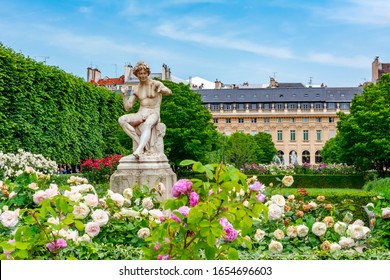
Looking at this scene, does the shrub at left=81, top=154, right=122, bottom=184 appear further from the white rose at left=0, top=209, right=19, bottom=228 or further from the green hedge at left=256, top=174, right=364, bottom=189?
the white rose at left=0, top=209, right=19, bottom=228

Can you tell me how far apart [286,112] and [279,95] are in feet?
7.56

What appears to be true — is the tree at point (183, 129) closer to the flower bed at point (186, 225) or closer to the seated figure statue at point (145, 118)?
the seated figure statue at point (145, 118)

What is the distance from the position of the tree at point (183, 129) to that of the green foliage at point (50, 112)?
290 cm

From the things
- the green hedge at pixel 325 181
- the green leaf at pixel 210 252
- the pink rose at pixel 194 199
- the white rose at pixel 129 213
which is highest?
the pink rose at pixel 194 199

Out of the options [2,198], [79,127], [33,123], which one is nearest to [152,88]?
[2,198]

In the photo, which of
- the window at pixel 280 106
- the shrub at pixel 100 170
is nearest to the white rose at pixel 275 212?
the shrub at pixel 100 170

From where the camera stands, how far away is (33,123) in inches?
757

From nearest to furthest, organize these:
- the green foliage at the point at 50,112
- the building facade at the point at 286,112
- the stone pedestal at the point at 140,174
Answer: the stone pedestal at the point at 140,174, the green foliage at the point at 50,112, the building facade at the point at 286,112

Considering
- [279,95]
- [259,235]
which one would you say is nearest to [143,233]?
[259,235]

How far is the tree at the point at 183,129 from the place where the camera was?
1072 inches

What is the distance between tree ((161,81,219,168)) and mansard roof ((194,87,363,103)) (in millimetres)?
41020

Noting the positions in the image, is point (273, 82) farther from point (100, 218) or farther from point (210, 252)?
point (210, 252)

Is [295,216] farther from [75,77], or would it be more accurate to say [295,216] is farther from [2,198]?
[75,77]

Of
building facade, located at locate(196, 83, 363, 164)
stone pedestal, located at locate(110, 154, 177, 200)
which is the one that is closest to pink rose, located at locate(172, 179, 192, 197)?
stone pedestal, located at locate(110, 154, 177, 200)
